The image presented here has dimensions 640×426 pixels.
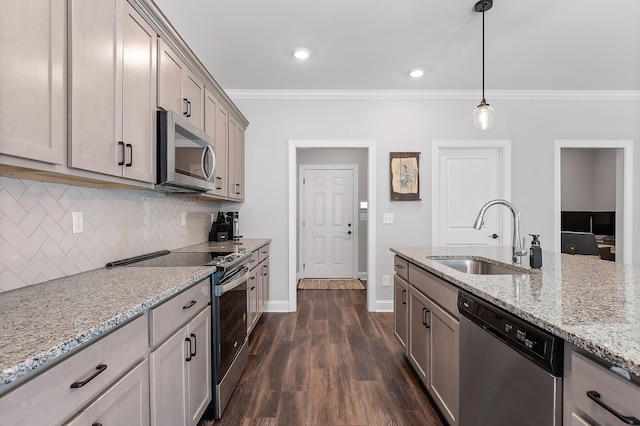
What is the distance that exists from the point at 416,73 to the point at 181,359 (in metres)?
3.31

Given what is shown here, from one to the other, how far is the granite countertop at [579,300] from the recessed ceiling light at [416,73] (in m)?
2.25

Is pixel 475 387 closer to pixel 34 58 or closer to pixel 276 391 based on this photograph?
pixel 276 391

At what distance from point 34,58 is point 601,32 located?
12.4ft

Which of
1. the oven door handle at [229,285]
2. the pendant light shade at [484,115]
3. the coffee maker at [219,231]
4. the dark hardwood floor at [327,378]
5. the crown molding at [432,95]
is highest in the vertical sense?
the crown molding at [432,95]

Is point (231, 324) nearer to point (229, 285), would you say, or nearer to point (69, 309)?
point (229, 285)

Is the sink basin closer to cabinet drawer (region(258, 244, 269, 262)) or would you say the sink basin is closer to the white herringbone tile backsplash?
cabinet drawer (region(258, 244, 269, 262))

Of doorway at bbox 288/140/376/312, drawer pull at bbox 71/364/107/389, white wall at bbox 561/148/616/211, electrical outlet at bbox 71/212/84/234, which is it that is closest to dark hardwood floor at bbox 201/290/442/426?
doorway at bbox 288/140/376/312

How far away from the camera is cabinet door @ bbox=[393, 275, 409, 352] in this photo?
93.4 inches

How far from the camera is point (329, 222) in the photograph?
562cm

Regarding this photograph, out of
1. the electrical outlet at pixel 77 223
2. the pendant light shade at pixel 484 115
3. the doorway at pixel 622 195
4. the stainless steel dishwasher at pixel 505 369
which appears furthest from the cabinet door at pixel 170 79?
the doorway at pixel 622 195

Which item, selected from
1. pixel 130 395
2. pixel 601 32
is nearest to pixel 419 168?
pixel 601 32

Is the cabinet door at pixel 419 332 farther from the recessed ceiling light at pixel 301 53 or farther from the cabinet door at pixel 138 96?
the recessed ceiling light at pixel 301 53

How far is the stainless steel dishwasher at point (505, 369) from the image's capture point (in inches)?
36.1

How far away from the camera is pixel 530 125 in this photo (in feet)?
12.7
